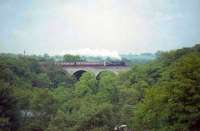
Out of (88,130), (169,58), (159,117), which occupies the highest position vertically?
(169,58)

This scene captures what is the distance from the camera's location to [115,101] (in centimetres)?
1670

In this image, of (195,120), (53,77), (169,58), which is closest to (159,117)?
(195,120)

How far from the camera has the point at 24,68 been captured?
1920 cm

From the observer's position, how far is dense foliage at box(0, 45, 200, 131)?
28.1 feet

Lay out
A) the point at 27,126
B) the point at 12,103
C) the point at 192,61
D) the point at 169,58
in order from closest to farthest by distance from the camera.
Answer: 1. the point at 192,61
2. the point at 12,103
3. the point at 27,126
4. the point at 169,58

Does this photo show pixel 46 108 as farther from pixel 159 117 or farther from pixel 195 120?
pixel 195 120

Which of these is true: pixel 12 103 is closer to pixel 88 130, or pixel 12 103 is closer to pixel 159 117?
pixel 88 130

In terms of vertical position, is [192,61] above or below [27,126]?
above

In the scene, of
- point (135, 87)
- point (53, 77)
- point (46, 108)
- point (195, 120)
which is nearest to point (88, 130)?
point (46, 108)

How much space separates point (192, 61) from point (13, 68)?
1129 centimetres

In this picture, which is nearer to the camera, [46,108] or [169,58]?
[46,108]

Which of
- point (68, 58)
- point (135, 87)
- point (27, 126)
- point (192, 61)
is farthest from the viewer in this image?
point (68, 58)

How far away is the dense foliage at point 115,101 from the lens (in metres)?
8.55

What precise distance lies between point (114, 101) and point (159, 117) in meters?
7.46
